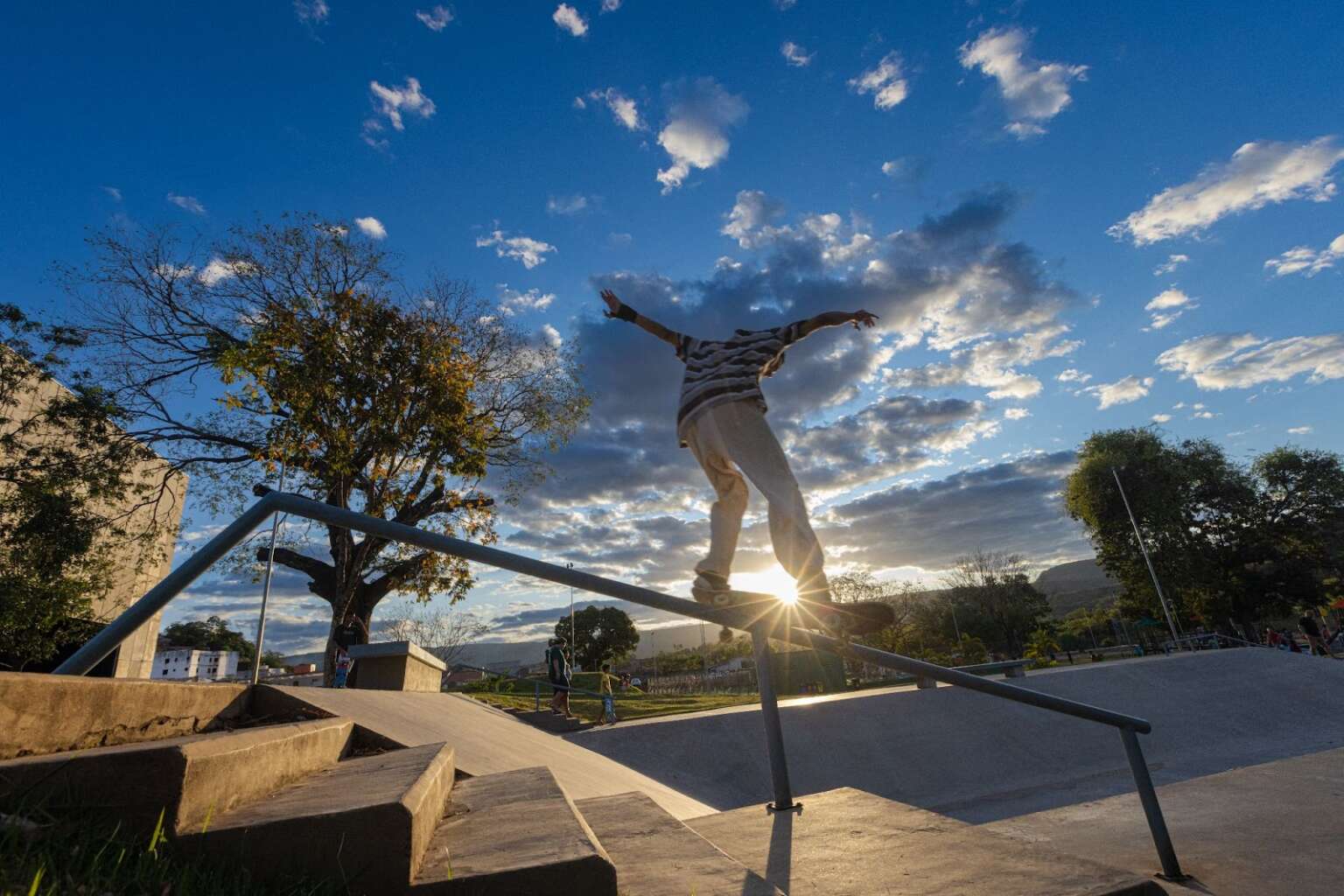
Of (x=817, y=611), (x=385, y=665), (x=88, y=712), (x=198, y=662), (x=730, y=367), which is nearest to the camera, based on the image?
(x=88, y=712)

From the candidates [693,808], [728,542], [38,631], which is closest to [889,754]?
[693,808]

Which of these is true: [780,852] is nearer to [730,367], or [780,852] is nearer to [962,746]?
[730,367]

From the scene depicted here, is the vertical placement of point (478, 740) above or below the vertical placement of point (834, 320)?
below

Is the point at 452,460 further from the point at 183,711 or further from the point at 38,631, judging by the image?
the point at 183,711

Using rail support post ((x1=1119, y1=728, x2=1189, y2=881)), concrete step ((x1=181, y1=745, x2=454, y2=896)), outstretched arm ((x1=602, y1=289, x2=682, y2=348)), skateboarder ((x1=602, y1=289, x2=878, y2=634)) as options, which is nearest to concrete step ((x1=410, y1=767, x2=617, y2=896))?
concrete step ((x1=181, y1=745, x2=454, y2=896))

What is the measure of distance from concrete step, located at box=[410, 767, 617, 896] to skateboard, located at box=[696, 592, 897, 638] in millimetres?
862

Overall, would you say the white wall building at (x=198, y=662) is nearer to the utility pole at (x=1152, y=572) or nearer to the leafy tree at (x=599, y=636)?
the leafy tree at (x=599, y=636)

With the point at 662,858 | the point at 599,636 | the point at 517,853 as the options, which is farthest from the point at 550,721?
the point at 599,636

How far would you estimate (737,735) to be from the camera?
7.07 meters

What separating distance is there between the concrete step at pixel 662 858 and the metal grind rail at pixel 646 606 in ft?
1.74

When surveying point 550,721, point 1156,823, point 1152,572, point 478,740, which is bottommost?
point 550,721

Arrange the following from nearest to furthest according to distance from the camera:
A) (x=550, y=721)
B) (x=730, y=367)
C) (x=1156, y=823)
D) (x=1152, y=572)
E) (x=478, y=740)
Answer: (x=1156, y=823)
(x=730, y=367)
(x=478, y=740)
(x=550, y=721)
(x=1152, y=572)

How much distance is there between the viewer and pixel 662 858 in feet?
5.19

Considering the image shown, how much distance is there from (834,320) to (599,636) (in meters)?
50.4
